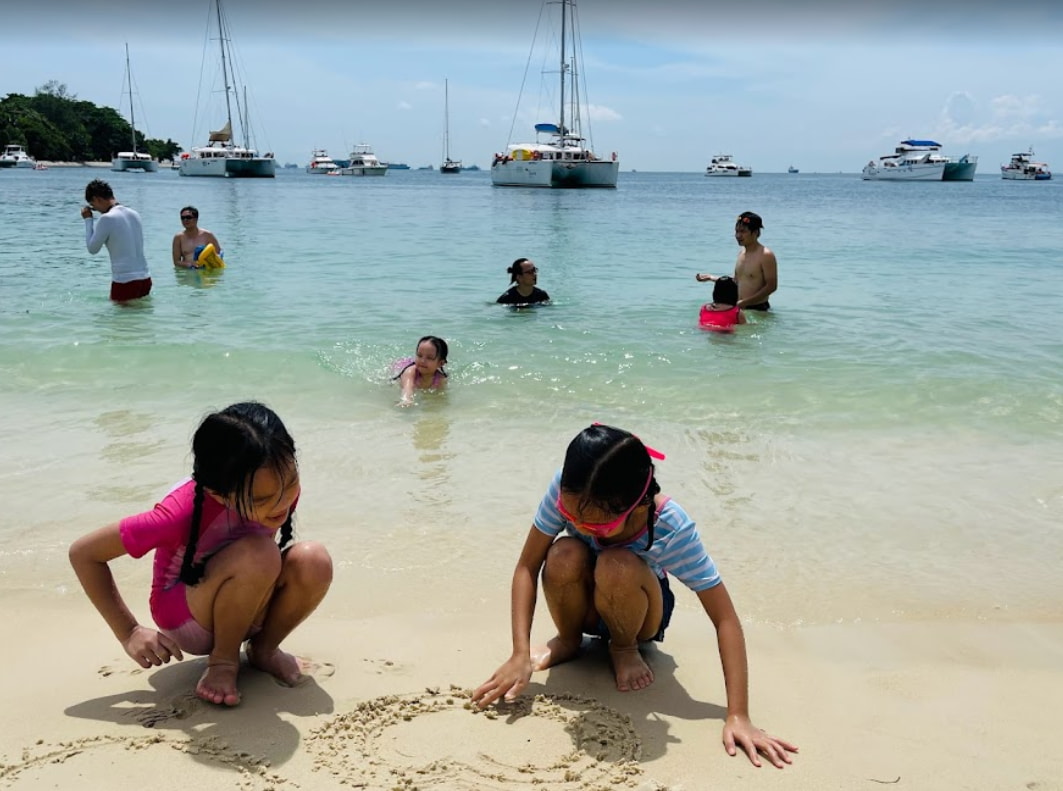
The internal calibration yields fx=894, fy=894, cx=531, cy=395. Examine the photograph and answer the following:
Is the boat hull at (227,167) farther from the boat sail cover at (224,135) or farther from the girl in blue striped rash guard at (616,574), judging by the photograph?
the girl in blue striped rash guard at (616,574)

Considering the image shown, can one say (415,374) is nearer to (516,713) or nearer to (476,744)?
(516,713)

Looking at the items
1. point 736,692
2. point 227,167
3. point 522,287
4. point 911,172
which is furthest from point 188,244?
point 911,172

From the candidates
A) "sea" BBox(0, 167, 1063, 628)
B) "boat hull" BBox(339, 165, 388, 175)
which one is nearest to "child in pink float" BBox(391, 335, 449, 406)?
"sea" BBox(0, 167, 1063, 628)

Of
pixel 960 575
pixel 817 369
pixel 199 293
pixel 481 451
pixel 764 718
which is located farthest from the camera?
pixel 199 293

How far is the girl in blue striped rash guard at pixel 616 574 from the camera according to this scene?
2.45 metres

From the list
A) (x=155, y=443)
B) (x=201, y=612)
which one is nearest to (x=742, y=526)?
(x=201, y=612)

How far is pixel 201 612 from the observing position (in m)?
2.64

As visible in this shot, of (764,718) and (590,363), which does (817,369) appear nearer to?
(590,363)

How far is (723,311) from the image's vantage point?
30.4ft

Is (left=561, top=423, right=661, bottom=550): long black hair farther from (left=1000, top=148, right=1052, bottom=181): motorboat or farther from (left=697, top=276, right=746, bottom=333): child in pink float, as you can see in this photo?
(left=1000, top=148, right=1052, bottom=181): motorboat

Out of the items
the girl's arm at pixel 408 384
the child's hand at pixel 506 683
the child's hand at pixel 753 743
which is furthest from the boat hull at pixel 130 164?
the child's hand at pixel 753 743

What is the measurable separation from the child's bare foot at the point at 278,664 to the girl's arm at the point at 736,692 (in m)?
1.28

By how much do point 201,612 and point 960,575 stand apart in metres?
3.05

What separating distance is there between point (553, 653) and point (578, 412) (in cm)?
344
